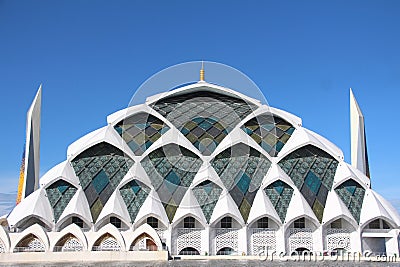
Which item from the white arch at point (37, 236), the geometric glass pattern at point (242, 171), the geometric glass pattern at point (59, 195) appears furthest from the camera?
the geometric glass pattern at point (242, 171)

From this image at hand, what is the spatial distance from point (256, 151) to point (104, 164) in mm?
11975

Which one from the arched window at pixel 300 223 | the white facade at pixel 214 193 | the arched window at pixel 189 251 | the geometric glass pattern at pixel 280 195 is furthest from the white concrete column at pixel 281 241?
the arched window at pixel 189 251

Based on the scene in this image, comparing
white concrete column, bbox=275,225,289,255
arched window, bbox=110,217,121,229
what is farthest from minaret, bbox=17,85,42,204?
white concrete column, bbox=275,225,289,255

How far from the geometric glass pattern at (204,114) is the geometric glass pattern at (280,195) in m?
5.64

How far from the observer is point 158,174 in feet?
132

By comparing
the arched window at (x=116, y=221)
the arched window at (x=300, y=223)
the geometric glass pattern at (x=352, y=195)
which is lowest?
the arched window at (x=300, y=223)

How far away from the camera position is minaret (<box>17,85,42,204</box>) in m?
43.6

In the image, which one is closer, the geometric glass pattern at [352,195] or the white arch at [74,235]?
the white arch at [74,235]

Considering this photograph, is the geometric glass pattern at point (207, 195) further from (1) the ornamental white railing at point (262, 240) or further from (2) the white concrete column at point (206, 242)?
(1) the ornamental white railing at point (262, 240)

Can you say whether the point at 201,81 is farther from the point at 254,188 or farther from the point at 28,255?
the point at 28,255

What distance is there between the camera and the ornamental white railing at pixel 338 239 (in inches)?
1511

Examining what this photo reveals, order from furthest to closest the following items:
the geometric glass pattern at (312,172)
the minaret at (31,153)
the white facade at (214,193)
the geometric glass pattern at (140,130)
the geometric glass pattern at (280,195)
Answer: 1. the minaret at (31,153)
2. the geometric glass pattern at (140,130)
3. the geometric glass pattern at (312,172)
4. the geometric glass pattern at (280,195)
5. the white facade at (214,193)

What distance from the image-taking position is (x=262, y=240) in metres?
38.3

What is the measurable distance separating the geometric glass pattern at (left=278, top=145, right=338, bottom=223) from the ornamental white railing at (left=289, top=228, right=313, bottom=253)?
1.43 meters
